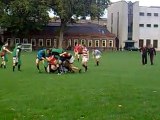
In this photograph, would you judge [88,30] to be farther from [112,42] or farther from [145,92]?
[145,92]

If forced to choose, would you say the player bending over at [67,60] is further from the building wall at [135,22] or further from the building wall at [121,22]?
the building wall at [135,22]

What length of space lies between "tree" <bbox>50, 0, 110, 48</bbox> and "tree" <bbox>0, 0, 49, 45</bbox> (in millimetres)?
2217

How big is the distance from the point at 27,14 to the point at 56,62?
62.2m

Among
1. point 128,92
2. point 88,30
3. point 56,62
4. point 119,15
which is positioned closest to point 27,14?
point 88,30

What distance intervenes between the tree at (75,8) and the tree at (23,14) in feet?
7.27

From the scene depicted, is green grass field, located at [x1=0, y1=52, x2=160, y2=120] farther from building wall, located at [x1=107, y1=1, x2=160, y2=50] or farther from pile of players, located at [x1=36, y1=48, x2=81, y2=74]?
building wall, located at [x1=107, y1=1, x2=160, y2=50]

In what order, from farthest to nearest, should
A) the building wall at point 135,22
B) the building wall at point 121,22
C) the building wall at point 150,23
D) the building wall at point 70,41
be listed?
1. the building wall at point 150,23
2. the building wall at point 135,22
3. the building wall at point 121,22
4. the building wall at point 70,41

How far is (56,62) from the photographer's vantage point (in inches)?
1071

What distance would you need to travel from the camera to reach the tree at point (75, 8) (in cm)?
8531

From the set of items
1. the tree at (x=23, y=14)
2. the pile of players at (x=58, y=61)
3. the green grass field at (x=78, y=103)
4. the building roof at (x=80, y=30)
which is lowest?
the green grass field at (x=78, y=103)

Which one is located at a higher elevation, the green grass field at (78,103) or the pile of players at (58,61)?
the pile of players at (58,61)

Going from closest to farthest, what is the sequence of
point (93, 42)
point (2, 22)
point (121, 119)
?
point (121, 119), point (2, 22), point (93, 42)

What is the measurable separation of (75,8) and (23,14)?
9.68 metres

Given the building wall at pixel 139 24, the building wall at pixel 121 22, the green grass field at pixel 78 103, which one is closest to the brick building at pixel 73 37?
the building wall at pixel 121 22
